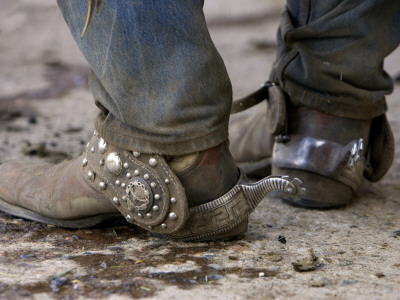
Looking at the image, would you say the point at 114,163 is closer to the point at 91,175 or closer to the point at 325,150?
the point at 91,175

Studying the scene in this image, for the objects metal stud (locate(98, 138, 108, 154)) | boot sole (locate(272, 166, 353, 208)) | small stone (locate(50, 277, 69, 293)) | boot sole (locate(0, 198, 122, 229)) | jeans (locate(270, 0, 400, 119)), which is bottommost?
small stone (locate(50, 277, 69, 293))

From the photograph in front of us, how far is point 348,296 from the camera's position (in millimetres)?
1212

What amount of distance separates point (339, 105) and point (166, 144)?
2.08ft

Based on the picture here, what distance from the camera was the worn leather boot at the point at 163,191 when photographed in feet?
4.52

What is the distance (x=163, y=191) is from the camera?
1.37 m

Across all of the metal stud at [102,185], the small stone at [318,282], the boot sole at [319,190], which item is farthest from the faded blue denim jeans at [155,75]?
the boot sole at [319,190]

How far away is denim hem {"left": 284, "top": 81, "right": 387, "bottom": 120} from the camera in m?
1.78

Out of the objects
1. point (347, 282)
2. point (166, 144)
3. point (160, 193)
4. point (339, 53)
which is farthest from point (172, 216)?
point (339, 53)

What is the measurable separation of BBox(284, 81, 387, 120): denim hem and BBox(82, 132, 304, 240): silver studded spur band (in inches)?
17.4

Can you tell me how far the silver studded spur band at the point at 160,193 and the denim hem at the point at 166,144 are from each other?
0.06 ft

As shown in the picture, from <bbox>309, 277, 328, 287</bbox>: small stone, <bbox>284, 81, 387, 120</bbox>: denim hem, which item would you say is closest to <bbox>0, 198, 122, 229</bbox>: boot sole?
<bbox>309, 277, 328, 287</bbox>: small stone

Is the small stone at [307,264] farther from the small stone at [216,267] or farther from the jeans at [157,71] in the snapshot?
the jeans at [157,71]

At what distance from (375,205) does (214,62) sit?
31.3 inches

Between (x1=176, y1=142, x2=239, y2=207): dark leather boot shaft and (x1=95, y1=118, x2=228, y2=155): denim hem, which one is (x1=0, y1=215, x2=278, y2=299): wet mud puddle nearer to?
(x1=176, y1=142, x2=239, y2=207): dark leather boot shaft
